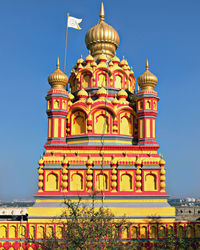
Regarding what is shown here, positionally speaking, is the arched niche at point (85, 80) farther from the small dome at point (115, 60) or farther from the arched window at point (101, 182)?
the arched window at point (101, 182)

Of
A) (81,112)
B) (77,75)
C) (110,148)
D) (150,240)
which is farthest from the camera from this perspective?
(77,75)

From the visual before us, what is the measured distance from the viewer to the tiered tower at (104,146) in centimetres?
2236

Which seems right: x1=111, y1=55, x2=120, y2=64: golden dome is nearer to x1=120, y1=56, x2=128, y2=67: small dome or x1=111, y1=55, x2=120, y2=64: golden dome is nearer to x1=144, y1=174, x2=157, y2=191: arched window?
x1=120, y1=56, x2=128, y2=67: small dome

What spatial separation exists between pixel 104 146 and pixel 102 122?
223cm

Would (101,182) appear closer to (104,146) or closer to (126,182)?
(126,182)

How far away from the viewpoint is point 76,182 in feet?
75.4

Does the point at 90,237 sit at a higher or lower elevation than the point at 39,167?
lower

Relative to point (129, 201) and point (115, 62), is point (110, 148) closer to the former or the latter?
point (129, 201)

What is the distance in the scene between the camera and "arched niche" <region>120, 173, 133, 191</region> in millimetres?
22859

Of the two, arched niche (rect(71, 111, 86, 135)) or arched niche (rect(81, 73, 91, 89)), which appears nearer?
arched niche (rect(71, 111, 86, 135))

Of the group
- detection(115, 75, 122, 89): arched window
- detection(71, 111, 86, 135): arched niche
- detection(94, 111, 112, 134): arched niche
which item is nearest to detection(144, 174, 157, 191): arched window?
detection(94, 111, 112, 134): arched niche

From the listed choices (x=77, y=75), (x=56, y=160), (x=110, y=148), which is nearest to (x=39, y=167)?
(x=56, y=160)

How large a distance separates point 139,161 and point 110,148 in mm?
2133

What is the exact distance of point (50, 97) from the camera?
80.8 ft
